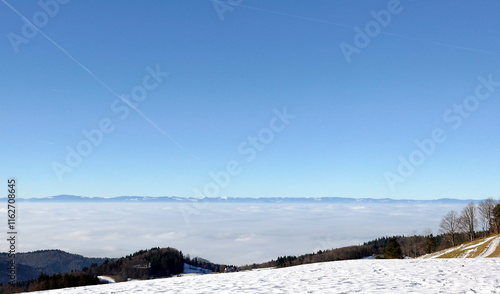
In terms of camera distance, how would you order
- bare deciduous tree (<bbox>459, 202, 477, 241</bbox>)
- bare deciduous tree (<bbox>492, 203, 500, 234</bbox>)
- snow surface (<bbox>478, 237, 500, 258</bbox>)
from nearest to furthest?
snow surface (<bbox>478, 237, 500, 258</bbox>) < bare deciduous tree (<bbox>492, 203, 500, 234</bbox>) < bare deciduous tree (<bbox>459, 202, 477, 241</bbox>)

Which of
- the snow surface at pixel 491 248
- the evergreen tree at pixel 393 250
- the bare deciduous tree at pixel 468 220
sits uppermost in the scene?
the bare deciduous tree at pixel 468 220

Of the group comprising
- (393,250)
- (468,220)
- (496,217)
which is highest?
(496,217)

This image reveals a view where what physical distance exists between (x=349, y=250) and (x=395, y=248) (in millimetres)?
94146

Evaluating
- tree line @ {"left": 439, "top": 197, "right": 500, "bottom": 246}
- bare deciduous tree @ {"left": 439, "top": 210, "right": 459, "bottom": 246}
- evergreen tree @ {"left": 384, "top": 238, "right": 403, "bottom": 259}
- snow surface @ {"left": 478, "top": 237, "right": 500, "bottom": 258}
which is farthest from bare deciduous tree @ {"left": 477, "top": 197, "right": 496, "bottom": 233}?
evergreen tree @ {"left": 384, "top": 238, "right": 403, "bottom": 259}

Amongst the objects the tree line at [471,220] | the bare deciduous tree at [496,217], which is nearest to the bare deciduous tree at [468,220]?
the tree line at [471,220]

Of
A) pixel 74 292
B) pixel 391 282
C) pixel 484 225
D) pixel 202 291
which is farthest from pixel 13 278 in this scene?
Answer: pixel 484 225

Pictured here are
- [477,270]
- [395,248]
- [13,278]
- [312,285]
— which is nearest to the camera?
[312,285]

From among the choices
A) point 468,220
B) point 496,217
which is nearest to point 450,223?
point 468,220

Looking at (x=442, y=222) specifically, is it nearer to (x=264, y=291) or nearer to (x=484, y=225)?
(x=484, y=225)

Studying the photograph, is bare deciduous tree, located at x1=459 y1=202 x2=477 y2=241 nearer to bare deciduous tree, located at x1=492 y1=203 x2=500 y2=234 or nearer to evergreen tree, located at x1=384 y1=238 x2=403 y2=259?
bare deciduous tree, located at x1=492 y1=203 x2=500 y2=234

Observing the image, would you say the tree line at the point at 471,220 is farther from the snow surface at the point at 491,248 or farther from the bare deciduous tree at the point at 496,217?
the snow surface at the point at 491,248

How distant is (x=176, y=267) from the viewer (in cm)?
17900

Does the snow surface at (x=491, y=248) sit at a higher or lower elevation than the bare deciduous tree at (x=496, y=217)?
lower

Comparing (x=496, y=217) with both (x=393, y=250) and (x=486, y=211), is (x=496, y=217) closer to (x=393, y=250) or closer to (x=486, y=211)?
(x=486, y=211)
